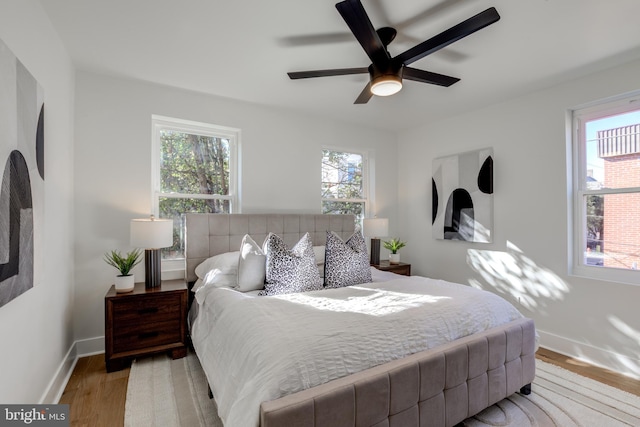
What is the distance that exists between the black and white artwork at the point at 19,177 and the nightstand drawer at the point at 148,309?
0.89m

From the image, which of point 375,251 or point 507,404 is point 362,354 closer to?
point 507,404

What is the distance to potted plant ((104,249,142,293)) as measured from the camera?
2523 mm

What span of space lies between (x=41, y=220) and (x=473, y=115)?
422cm

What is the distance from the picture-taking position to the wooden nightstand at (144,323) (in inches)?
95.1

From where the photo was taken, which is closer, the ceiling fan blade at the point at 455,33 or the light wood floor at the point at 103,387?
the ceiling fan blade at the point at 455,33

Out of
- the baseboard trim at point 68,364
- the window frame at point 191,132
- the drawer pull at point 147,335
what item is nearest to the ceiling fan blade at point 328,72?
the window frame at point 191,132

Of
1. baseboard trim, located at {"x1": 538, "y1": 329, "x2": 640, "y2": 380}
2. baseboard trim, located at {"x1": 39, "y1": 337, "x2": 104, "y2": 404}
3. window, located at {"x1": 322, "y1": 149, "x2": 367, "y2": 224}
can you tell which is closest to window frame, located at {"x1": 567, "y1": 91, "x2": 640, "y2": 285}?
baseboard trim, located at {"x1": 538, "y1": 329, "x2": 640, "y2": 380}

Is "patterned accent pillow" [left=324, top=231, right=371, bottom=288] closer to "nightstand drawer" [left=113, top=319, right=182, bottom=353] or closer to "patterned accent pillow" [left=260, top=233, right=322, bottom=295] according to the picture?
"patterned accent pillow" [left=260, top=233, right=322, bottom=295]

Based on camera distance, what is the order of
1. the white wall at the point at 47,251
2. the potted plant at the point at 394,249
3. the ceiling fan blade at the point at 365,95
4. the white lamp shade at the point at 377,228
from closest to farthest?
the white wall at the point at 47,251
the ceiling fan blade at the point at 365,95
the white lamp shade at the point at 377,228
the potted plant at the point at 394,249

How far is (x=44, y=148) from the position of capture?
73.3 inches

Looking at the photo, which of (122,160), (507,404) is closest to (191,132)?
(122,160)

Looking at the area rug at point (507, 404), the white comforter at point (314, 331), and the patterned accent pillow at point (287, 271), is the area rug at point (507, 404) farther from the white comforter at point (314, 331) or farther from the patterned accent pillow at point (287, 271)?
the patterned accent pillow at point (287, 271)

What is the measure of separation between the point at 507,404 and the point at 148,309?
2.83 m

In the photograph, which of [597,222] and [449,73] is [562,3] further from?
[597,222]
